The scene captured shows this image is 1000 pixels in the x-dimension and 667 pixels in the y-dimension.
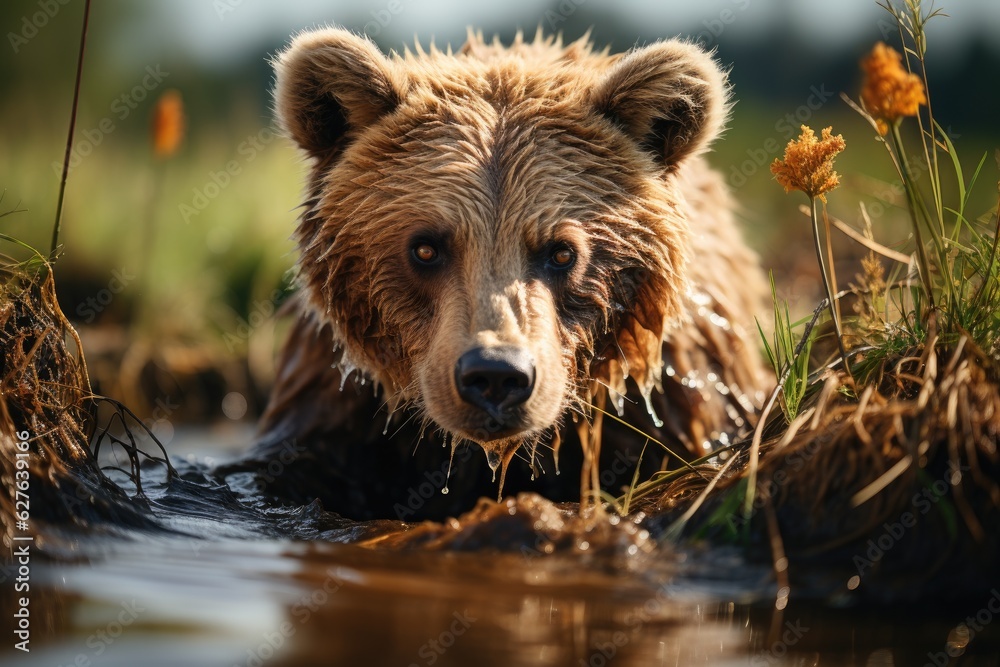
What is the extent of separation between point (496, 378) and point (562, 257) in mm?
825

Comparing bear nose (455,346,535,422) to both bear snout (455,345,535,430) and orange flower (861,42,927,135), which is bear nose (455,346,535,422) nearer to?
bear snout (455,345,535,430)

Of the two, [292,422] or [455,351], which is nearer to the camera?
[455,351]

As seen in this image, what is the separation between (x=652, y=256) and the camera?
15.1 ft

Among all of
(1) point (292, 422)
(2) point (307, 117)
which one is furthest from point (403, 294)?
(1) point (292, 422)

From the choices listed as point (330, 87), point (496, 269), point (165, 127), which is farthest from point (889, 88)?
point (165, 127)

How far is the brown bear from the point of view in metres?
4.16

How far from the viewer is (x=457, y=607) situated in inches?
114

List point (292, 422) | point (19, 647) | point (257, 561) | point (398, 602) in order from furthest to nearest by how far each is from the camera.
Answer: point (292, 422) < point (257, 561) < point (398, 602) < point (19, 647)

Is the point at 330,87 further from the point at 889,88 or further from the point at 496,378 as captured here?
the point at 889,88

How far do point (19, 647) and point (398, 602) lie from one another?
0.90 m

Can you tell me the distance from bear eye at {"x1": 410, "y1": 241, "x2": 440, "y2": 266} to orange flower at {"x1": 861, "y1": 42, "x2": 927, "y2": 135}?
170cm

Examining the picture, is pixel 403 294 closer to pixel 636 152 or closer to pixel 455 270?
pixel 455 270

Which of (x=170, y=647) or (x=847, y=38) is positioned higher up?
(x=847, y=38)

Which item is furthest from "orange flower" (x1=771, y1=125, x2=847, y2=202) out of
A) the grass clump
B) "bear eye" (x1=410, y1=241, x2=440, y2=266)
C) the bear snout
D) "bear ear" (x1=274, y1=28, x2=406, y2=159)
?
"bear ear" (x1=274, y1=28, x2=406, y2=159)
